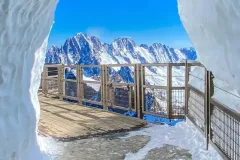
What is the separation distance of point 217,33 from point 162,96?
A: 3392 millimetres

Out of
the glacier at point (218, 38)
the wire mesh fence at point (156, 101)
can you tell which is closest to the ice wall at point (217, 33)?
the glacier at point (218, 38)

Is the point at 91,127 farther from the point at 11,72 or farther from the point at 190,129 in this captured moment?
the point at 11,72

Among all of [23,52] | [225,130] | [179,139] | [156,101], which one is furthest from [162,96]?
[23,52]

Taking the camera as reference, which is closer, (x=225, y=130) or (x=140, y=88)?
(x=225, y=130)

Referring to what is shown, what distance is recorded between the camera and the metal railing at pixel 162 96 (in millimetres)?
4145

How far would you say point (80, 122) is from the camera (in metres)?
6.87

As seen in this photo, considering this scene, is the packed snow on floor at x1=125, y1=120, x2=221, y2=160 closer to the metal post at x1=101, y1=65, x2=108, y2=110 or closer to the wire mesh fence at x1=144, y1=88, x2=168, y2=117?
the wire mesh fence at x1=144, y1=88, x2=168, y2=117

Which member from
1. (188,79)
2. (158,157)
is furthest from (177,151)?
(188,79)

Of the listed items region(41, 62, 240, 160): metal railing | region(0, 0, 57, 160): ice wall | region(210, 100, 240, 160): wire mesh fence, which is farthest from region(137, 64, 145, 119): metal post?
region(0, 0, 57, 160): ice wall

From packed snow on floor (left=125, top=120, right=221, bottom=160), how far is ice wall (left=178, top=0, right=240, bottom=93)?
116 centimetres

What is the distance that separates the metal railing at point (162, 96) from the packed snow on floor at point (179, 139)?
0.46 ft

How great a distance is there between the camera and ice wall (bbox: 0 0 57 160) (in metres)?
2.69

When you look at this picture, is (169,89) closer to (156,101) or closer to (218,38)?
(156,101)

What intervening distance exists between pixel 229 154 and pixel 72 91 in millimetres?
6956
